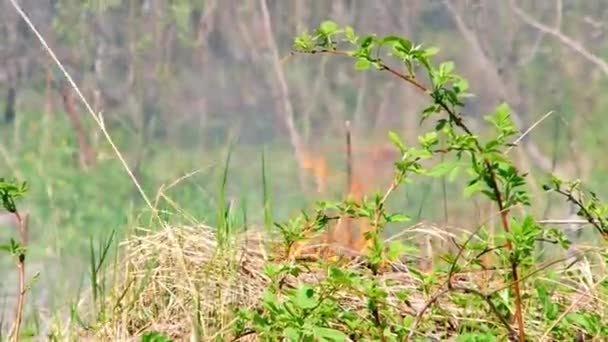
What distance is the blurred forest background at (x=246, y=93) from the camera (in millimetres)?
3154

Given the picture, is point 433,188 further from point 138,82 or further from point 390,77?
point 138,82

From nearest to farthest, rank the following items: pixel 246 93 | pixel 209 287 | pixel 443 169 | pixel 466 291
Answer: pixel 443 169
pixel 466 291
pixel 209 287
pixel 246 93

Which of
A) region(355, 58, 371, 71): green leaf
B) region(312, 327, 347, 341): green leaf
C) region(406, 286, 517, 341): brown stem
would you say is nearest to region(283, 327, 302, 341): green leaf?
region(312, 327, 347, 341): green leaf

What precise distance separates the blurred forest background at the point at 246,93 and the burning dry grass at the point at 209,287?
548 millimetres

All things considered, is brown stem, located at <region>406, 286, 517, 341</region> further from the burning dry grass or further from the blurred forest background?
the blurred forest background

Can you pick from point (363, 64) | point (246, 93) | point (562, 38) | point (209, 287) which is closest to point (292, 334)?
point (363, 64)

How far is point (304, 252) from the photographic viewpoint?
8.48ft

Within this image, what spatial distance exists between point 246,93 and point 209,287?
99 centimetres

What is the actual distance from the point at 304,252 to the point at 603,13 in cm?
133

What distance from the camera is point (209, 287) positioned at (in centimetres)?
239

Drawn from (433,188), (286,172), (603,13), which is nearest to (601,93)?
(603,13)

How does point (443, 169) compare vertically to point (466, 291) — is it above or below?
above

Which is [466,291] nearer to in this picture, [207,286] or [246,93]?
[207,286]

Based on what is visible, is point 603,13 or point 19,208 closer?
point 19,208
